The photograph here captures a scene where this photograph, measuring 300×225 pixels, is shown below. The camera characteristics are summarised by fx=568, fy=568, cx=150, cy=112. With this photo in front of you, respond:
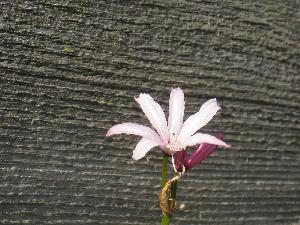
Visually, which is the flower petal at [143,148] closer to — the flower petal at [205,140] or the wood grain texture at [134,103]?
the flower petal at [205,140]

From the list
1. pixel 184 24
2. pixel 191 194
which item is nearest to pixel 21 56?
pixel 184 24

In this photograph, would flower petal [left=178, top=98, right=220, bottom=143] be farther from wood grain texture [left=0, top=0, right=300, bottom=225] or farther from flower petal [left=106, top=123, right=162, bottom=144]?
wood grain texture [left=0, top=0, right=300, bottom=225]

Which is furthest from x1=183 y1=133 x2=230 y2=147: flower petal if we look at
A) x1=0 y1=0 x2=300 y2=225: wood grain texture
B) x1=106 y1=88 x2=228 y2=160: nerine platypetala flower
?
x1=0 y1=0 x2=300 y2=225: wood grain texture

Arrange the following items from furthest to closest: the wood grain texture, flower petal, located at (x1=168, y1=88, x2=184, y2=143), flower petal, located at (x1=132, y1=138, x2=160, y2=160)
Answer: the wood grain texture, flower petal, located at (x1=168, y1=88, x2=184, y2=143), flower petal, located at (x1=132, y1=138, x2=160, y2=160)

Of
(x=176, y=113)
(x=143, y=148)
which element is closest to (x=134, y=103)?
(x=176, y=113)

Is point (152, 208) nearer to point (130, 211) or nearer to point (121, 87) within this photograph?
point (130, 211)

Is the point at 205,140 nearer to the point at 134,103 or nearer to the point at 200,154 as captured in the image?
the point at 200,154
